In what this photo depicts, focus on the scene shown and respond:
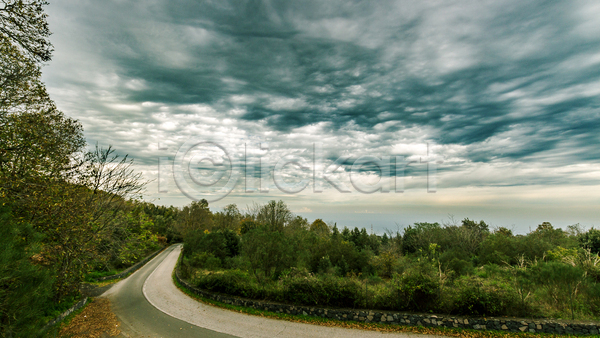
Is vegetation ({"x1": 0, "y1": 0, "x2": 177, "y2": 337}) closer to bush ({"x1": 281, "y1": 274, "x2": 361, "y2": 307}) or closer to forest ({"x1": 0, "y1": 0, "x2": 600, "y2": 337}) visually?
forest ({"x1": 0, "y1": 0, "x2": 600, "y2": 337})

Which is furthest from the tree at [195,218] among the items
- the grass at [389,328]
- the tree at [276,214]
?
the grass at [389,328]

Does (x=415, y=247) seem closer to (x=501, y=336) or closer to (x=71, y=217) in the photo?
(x=501, y=336)

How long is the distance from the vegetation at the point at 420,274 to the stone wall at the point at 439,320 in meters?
0.47

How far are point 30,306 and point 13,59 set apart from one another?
7.53 meters

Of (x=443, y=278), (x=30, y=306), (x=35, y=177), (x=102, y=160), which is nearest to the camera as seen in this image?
(x=30, y=306)

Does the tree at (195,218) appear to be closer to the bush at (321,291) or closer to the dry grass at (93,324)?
the dry grass at (93,324)

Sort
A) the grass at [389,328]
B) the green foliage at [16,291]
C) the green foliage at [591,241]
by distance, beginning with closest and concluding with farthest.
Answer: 1. the green foliage at [16,291]
2. the grass at [389,328]
3. the green foliage at [591,241]

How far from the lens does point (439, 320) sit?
10086 mm

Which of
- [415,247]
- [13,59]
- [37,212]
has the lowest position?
[415,247]

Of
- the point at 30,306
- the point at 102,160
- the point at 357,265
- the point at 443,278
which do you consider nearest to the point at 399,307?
the point at 443,278

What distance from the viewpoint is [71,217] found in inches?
424

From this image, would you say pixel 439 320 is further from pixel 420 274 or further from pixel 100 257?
pixel 100 257

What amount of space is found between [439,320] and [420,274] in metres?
1.75

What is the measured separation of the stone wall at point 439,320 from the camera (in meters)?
9.21
